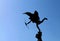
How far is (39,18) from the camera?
33.8 meters

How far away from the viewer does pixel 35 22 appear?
3344cm

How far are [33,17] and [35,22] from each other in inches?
28.6

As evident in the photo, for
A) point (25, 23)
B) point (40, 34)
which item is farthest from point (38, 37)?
point (25, 23)

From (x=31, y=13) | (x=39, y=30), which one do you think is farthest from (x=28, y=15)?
(x=39, y=30)

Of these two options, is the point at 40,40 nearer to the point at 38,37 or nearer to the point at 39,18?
the point at 38,37

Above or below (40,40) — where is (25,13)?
above

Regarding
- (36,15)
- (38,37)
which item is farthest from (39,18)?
(38,37)

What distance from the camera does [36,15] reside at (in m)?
33.9

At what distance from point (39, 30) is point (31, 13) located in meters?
2.72

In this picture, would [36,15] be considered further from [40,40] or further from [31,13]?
[40,40]

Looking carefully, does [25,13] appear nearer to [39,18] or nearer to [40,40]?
[39,18]

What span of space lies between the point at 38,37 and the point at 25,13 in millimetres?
4034

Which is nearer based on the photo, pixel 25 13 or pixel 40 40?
pixel 40 40

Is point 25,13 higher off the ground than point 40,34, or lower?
higher
